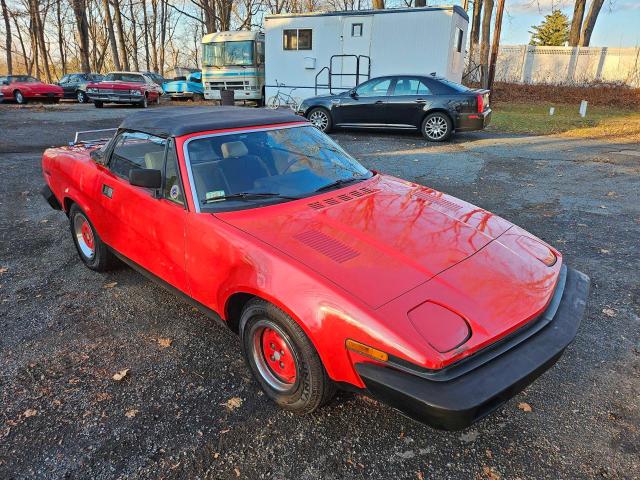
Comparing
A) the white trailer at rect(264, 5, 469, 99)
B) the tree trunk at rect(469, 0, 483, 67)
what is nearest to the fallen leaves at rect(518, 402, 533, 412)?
the white trailer at rect(264, 5, 469, 99)

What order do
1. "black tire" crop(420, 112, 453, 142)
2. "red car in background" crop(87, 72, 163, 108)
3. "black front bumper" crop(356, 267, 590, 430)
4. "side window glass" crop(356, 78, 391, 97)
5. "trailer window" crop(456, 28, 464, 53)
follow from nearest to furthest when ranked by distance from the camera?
"black front bumper" crop(356, 267, 590, 430)
"black tire" crop(420, 112, 453, 142)
"side window glass" crop(356, 78, 391, 97)
"trailer window" crop(456, 28, 464, 53)
"red car in background" crop(87, 72, 163, 108)

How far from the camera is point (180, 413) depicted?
8.20ft

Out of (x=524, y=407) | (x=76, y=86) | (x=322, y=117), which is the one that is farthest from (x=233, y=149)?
(x=76, y=86)

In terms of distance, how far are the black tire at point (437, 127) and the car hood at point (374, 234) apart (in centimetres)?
867

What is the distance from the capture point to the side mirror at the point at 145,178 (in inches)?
114

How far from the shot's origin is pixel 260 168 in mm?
3080

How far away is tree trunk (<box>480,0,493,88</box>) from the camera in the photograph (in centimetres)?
1968

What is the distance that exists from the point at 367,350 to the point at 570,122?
1625 cm

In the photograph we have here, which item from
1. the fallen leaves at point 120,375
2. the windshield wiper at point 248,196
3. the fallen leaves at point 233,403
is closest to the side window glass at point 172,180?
the windshield wiper at point 248,196

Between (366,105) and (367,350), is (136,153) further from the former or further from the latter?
(366,105)

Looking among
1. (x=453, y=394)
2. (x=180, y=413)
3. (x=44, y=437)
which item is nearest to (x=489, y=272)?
(x=453, y=394)

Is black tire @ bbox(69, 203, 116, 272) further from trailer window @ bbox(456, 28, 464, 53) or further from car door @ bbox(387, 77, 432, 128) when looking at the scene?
trailer window @ bbox(456, 28, 464, 53)

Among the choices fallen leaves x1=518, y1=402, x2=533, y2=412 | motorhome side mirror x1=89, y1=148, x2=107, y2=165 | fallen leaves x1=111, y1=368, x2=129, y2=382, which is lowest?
fallen leaves x1=111, y1=368, x2=129, y2=382

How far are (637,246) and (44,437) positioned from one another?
5488mm
